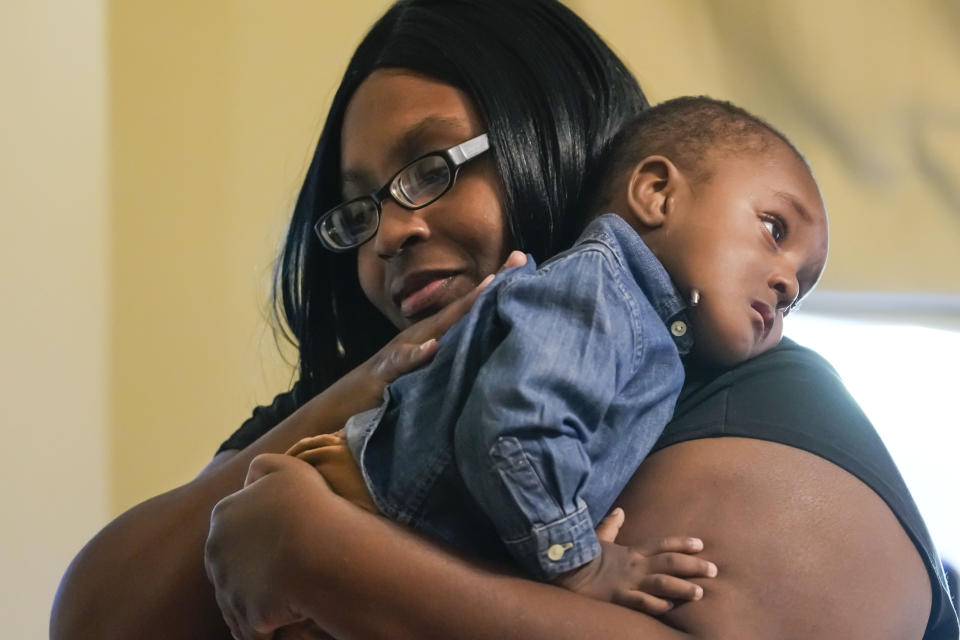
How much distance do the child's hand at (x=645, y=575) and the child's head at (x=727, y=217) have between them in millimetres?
231

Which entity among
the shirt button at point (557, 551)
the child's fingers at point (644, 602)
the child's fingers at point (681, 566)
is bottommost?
the child's fingers at point (644, 602)

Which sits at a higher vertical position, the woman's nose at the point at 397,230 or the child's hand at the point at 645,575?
the woman's nose at the point at 397,230

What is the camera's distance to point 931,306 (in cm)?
179

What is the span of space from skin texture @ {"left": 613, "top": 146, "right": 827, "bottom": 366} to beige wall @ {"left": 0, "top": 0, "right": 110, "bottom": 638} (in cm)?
144

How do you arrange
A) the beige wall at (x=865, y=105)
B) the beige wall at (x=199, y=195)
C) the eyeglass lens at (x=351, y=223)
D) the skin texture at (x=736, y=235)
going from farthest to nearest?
the beige wall at (x=199, y=195)
the beige wall at (x=865, y=105)
the eyeglass lens at (x=351, y=223)
the skin texture at (x=736, y=235)

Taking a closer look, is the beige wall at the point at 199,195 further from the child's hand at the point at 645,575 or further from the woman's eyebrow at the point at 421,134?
the child's hand at the point at 645,575

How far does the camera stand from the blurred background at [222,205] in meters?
1.80

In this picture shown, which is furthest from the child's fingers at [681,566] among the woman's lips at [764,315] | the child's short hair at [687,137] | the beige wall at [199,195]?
the beige wall at [199,195]

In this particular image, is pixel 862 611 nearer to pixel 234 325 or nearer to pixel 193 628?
pixel 193 628

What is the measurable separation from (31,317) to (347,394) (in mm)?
1219

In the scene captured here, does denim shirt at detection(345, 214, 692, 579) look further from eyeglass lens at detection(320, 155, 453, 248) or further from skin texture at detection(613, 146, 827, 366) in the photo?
eyeglass lens at detection(320, 155, 453, 248)

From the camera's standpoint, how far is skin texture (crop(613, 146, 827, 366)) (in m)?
1.01

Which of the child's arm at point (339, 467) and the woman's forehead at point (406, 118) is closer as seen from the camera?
the child's arm at point (339, 467)

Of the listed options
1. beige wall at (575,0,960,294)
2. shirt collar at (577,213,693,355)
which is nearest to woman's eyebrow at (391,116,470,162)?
shirt collar at (577,213,693,355)
